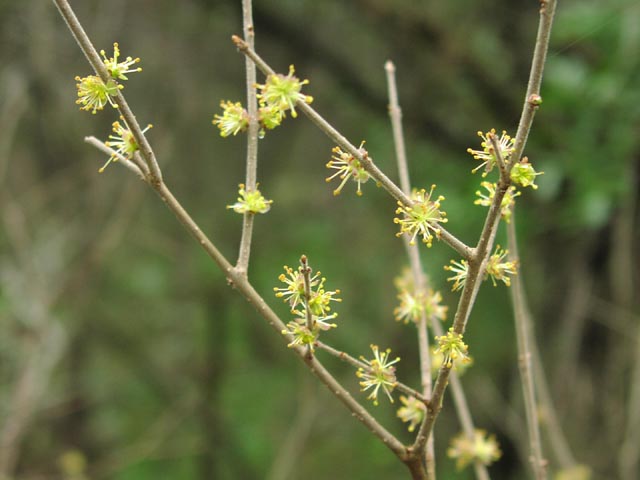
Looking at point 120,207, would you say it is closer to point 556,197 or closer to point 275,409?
point 275,409

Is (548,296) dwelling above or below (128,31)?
below

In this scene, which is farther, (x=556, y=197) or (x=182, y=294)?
(x=182, y=294)

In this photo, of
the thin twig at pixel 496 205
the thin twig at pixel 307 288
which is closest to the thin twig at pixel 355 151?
the thin twig at pixel 496 205

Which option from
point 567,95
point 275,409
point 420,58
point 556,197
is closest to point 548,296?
point 556,197

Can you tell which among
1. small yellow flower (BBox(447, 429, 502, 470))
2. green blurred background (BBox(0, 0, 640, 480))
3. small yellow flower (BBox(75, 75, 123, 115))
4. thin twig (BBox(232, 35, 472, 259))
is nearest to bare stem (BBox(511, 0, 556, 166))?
thin twig (BBox(232, 35, 472, 259))

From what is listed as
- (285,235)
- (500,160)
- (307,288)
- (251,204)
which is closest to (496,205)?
(500,160)

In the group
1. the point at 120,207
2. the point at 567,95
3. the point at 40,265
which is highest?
the point at 567,95

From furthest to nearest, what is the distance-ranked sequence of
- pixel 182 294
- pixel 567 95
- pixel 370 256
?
pixel 182 294, pixel 370 256, pixel 567 95
